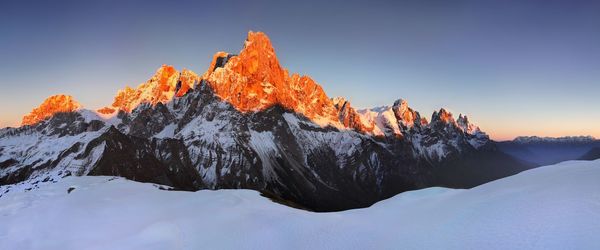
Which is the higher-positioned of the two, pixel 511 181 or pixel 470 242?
pixel 511 181

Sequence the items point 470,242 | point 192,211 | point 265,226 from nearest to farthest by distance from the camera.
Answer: point 470,242 < point 265,226 < point 192,211

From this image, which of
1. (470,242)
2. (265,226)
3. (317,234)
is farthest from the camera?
(265,226)

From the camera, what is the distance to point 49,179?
54438 millimetres

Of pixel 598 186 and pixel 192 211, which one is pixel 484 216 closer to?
pixel 598 186

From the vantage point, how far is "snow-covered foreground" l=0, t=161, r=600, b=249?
66.9 ft

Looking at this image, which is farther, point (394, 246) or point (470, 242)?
point (394, 246)

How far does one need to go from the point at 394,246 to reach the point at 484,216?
17.8 ft

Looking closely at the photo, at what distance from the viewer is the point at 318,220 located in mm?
31609

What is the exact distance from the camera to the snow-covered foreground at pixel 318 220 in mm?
20406

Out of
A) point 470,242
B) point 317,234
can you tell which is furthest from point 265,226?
point 470,242

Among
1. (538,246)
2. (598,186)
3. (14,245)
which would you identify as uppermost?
(598,186)

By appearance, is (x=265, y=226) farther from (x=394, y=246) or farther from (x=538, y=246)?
(x=538, y=246)

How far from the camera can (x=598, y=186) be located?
21.7m

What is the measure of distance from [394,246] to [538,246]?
7412 mm
